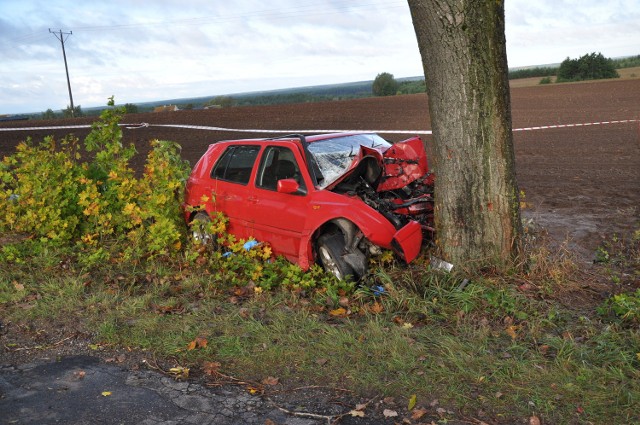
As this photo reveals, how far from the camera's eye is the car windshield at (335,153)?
24.7 ft

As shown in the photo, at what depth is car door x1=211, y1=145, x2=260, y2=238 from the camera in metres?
8.26

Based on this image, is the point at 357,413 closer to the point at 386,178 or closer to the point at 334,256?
the point at 334,256

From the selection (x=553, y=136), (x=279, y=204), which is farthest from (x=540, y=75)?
(x=279, y=204)

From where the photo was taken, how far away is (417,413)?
4.45m

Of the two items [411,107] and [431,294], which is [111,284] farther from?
[411,107]

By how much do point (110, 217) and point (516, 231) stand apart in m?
5.63

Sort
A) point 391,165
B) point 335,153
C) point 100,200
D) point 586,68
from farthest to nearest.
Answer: point 586,68
point 100,200
point 335,153
point 391,165

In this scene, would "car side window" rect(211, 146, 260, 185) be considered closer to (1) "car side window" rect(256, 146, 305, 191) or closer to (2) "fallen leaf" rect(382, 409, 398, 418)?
(1) "car side window" rect(256, 146, 305, 191)

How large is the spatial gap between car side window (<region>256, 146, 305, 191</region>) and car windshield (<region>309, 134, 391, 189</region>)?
27 cm

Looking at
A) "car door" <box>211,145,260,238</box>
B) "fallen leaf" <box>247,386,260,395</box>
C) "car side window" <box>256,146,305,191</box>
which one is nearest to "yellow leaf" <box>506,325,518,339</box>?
"fallen leaf" <box>247,386,260,395</box>

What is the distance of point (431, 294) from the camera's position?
21.4 ft

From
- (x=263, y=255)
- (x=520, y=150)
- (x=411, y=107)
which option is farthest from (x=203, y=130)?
(x=263, y=255)

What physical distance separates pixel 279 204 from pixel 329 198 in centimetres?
80

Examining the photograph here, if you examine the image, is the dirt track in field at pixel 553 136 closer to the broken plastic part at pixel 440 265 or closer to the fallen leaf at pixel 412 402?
the broken plastic part at pixel 440 265
